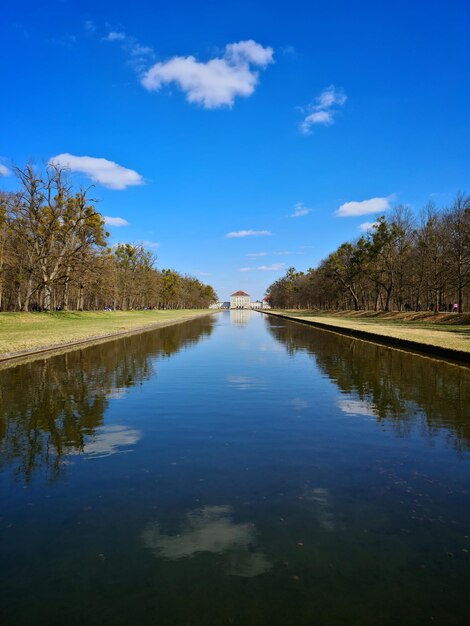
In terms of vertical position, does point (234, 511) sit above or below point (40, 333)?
below

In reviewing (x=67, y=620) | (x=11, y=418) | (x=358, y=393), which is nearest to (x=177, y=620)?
(x=67, y=620)

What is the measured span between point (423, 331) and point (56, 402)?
2928cm

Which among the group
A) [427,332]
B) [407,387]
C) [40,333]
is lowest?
[407,387]

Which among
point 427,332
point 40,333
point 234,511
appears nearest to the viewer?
point 234,511

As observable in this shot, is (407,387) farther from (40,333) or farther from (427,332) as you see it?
(40,333)

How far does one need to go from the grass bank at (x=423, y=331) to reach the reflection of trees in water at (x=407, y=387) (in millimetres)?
1451

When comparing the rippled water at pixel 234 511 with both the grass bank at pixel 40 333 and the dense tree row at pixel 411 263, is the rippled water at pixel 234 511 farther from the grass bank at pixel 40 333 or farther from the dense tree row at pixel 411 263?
the dense tree row at pixel 411 263

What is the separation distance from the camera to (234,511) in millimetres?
4531

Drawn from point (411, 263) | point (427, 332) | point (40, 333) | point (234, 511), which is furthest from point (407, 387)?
point (411, 263)

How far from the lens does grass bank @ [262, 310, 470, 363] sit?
2010 cm

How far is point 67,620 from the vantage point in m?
3.00

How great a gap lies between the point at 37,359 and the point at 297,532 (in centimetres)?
1580

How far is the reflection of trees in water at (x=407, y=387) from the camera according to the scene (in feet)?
27.3

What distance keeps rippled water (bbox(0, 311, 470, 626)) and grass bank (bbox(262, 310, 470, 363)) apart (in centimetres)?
1102
